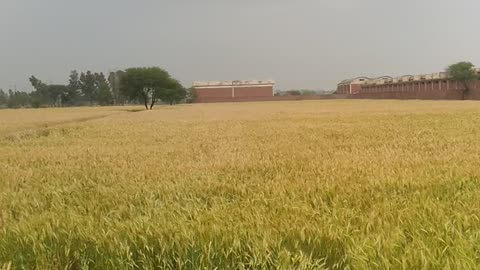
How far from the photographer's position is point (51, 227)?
3.29 metres

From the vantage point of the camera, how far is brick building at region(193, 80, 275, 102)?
131 metres

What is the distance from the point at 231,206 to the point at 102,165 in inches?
147

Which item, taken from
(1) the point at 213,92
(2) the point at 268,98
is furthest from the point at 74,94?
(2) the point at 268,98

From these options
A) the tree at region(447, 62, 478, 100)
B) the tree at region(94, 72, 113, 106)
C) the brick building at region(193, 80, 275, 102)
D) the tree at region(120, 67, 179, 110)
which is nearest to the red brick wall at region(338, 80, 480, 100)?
the tree at region(447, 62, 478, 100)

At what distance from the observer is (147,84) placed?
7212cm

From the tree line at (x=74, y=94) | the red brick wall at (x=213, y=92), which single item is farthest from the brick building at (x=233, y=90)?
the tree line at (x=74, y=94)

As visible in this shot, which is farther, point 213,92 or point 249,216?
point 213,92

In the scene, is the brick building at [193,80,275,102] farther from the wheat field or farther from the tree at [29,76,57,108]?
the wheat field

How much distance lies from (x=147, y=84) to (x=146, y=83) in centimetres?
31

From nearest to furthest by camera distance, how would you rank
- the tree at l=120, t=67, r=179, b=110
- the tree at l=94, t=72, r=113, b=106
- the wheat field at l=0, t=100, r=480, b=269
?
the wheat field at l=0, t=100, r=480, b=269
the tree at l=120, t=67, r=179, b=110
the tree at l=94, t=72, r=113, b=106

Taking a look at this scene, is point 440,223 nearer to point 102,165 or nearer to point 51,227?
point 51,227

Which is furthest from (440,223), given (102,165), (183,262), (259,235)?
(102,165)

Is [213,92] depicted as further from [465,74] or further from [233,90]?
[465,74]

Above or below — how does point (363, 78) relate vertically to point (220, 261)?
above
